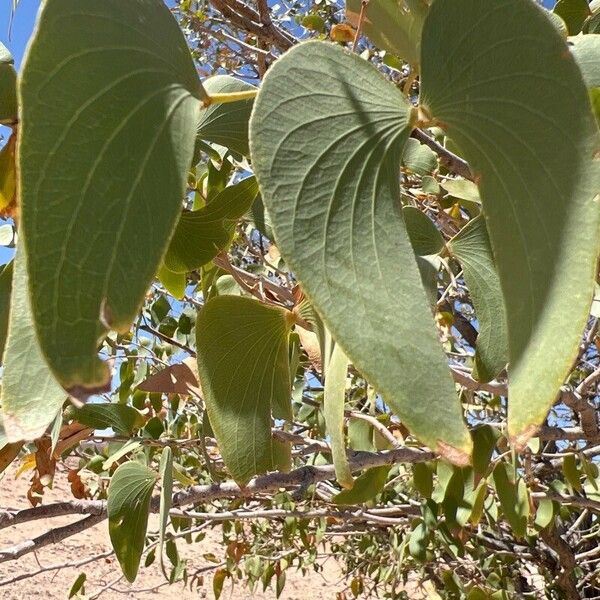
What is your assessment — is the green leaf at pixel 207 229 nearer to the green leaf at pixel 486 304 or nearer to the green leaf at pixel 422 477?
the green leaf at pixel 486 304

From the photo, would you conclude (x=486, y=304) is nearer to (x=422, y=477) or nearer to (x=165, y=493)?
(x=165, y=493)

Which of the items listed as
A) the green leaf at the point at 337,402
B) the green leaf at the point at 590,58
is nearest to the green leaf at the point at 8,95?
the green leaf at the point at 337,402

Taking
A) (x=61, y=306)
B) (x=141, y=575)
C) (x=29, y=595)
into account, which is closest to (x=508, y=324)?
(x=61, y=306)

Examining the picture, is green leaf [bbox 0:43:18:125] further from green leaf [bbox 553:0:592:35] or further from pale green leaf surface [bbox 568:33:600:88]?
green leaf [bbox 553:0:592:35]

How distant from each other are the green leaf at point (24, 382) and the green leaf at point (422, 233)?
521 mm

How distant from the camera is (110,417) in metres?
1.14

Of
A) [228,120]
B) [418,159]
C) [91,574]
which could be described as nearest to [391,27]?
[228,120]

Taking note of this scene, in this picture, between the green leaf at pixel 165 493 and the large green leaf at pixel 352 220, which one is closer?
the large green leaf at pixel 352 220

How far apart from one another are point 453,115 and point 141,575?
460cm

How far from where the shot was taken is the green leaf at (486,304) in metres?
0.71

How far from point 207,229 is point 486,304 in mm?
275

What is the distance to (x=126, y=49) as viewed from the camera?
34 cm

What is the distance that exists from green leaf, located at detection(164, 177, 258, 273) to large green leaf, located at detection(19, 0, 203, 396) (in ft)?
0.93

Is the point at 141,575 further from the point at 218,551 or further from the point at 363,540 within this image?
the point at 363,540
